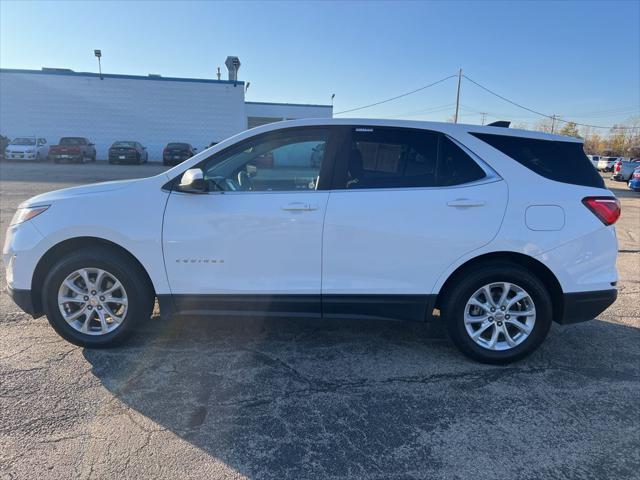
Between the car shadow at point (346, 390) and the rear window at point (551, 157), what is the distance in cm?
154

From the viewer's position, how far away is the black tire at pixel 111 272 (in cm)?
350

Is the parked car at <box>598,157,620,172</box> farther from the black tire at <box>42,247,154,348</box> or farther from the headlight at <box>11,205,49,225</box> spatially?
the headlight at <box>11,205,49,225</box>

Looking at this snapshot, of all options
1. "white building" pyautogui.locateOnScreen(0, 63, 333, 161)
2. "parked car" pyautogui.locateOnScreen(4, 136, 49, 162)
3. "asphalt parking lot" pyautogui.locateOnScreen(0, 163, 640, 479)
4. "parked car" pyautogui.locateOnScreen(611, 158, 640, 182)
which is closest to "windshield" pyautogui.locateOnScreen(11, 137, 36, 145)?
"parked car" pyautogui.locateOnScreen(4, 136, 49, 162)

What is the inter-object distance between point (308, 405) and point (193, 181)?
1832 mm

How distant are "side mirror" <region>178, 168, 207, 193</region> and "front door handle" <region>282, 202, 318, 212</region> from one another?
2.13 feet

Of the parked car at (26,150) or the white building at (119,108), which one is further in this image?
the white building at (119,108)

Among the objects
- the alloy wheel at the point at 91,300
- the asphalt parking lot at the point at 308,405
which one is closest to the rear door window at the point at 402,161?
the asphalt parking lot at the point at 308,405

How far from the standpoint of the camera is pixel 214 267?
11.5ft

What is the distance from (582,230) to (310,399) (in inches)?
96.0

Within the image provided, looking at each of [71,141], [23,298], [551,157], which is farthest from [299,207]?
[71,141]

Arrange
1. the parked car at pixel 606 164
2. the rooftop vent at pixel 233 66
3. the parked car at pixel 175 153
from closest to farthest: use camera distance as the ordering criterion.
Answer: the parked car at pixel 175 153 → the rooftop vent at pixel 233 66 → the parked car at pixel 606 164

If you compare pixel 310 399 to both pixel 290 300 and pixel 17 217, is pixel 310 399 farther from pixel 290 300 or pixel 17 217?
pixel 17 217

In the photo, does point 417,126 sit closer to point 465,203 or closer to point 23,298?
point 465,203

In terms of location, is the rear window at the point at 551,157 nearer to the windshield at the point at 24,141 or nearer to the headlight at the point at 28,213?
the headlight at the point at 28,213
